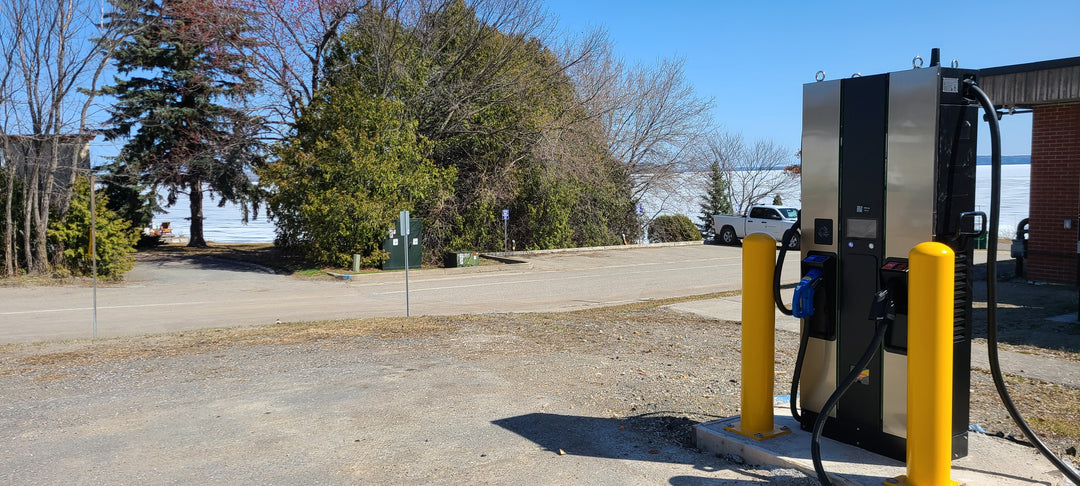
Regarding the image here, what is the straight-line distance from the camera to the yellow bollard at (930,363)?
12.8 feet

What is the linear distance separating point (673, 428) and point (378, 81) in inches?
852

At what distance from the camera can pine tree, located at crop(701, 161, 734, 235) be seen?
40.3 m

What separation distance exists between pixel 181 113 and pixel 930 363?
2969 cm

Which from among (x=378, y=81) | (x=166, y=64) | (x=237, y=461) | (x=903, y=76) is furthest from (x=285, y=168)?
(x=903, y=76)

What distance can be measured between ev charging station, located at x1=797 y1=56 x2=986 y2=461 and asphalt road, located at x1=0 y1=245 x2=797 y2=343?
32.1ft

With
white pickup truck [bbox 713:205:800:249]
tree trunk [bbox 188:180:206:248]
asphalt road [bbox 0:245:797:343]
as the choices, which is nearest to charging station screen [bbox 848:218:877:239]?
asphalt road [bbox 0:245:797:343]

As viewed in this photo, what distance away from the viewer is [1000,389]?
417cm

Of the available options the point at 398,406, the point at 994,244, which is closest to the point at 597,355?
the point at 398,406

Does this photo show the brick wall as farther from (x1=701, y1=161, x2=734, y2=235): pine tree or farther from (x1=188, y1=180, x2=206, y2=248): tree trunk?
(x1=188, y1=180, x2=206, y2=248): tree trunk

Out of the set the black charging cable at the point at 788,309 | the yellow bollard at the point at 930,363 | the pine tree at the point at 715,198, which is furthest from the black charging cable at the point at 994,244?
the pine tree at the point at 715,198

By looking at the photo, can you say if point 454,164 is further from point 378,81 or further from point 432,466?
point 432,466

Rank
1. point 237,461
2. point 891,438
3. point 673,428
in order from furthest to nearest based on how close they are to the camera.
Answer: point 673,428 → point 237,461 → point 891,438

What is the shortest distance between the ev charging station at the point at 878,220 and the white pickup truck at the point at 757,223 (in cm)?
2519

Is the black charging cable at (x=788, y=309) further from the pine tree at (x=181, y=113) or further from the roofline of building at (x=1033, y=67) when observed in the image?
the pine tree at (x=181, y=113)
